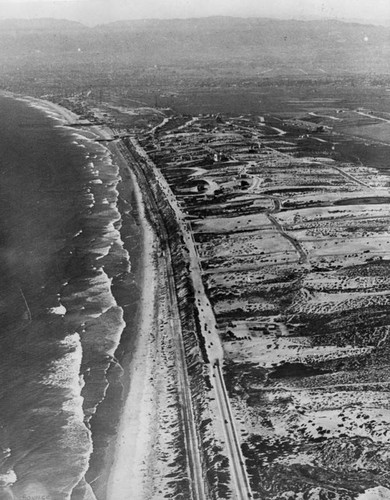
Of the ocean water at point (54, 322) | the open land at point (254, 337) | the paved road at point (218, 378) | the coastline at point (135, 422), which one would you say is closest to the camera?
the paved road at point (218, 378)

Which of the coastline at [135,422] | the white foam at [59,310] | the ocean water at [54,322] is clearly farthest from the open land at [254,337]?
the white foam at [59,310]

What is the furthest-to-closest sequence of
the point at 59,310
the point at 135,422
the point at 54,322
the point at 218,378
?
the point at 59,310 < the point at 54,322 < the point at 218,378 < the point at 135,422

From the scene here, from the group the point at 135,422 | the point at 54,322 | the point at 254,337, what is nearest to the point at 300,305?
the point at 254,337

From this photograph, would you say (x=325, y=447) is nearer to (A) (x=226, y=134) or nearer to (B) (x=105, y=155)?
(B) (x=105, y=155)

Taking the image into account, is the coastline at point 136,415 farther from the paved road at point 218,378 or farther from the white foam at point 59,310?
the white foam at point 59,310

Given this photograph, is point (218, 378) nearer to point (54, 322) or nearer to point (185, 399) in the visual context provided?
point (185, 399)

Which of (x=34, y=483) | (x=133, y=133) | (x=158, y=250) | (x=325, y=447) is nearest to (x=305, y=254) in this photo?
(x=158, y=250)

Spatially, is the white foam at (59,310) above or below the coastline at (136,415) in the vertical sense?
above

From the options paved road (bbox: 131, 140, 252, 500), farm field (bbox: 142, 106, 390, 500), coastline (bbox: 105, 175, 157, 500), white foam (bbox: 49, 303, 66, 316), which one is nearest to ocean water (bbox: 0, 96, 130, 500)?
white foam (bbox: 49, 303, 66, 316)

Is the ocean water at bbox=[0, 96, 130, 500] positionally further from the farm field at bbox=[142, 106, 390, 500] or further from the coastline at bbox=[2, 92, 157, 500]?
the farm field at bbox=[142, 106, 390, 500]
